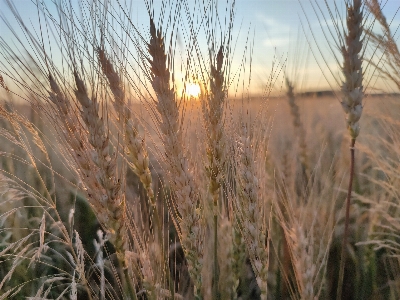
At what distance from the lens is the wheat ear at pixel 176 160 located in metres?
0.77

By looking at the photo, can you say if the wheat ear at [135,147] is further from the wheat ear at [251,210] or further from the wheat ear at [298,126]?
the wheat ear at [298,126]

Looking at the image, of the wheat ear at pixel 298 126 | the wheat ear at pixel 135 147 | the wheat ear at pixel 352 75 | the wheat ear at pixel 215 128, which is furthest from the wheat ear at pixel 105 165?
the wheat ear at pixel 298 126

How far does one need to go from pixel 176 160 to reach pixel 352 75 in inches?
18.3

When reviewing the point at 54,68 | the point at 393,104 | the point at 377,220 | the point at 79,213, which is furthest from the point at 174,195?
the point at 79,213

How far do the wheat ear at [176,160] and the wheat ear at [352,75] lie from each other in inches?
13.7

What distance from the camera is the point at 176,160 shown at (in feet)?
2.67

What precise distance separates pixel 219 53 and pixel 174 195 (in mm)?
350

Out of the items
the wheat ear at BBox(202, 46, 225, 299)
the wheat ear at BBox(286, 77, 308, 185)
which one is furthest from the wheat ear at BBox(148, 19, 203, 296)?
the wheat ear at BBox(286, 77, 308, 185)

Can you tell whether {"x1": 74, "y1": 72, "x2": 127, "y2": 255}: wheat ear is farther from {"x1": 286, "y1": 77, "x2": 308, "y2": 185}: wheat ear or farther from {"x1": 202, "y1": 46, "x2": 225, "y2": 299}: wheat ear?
{"x1": 286, "y1": 77, "x2": 308, "y2": 185}: wheat ear

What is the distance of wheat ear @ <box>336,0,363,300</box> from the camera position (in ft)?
2.81

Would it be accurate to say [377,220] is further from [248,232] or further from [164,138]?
[164,138]

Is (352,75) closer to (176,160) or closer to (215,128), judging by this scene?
(215,128)

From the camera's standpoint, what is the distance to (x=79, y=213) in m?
1.77

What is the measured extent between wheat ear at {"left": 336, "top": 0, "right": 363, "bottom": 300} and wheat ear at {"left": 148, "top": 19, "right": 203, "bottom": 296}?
0.35 m
